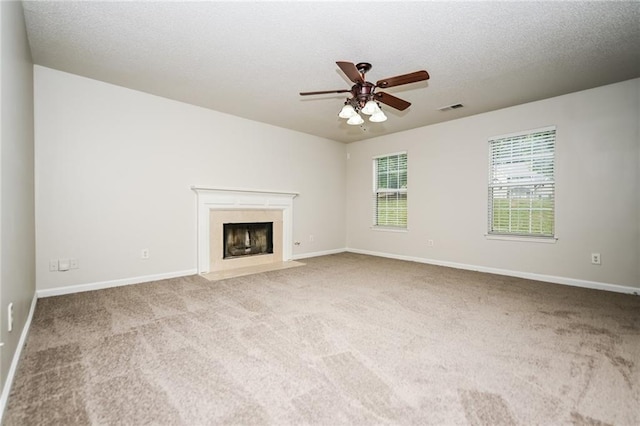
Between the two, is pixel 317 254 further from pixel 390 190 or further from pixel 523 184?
pixel 523 184

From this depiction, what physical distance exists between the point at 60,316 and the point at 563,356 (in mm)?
4040

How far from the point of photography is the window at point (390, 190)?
570 cm

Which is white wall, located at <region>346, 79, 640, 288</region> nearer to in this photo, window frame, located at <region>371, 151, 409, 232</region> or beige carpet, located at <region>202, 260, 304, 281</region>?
window frame, located at <region>371, 151, 409, 232</region>

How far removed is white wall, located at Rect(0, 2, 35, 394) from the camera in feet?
5.01

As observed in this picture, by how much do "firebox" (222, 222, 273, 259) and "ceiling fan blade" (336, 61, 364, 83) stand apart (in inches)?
121

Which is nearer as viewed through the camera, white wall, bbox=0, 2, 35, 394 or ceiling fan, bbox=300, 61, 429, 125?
white wall, bbox=0, 2, 35, 394

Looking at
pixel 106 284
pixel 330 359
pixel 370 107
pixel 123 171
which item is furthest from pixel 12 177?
pixel 370 107

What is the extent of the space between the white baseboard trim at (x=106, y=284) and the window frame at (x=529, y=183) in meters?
4.70

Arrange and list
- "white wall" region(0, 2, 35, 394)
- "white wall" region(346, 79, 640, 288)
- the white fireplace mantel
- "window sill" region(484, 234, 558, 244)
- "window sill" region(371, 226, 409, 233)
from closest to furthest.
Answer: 1. "white wall" region(0, 2, 35, 394)
2. "white wall" region(346, 79, 640, 288)
3. "window sill" region(484, 234, 558, 244)
4. the white fireplace mantel
5. "window sill" region(371, 226, 409, 233)

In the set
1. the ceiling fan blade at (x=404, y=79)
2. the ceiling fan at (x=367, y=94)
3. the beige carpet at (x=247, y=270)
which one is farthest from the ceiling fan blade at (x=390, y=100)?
the beige carpet at (x=247, y=270)

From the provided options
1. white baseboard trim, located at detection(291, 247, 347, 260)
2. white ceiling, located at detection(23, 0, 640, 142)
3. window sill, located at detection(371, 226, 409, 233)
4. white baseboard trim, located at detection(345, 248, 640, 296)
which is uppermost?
white ceiling, located at detection(23, 0, 640, 142)

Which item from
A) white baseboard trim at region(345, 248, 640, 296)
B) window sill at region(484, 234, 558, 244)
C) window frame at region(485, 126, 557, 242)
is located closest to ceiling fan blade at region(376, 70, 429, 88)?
window frame at region(485, 126, 557, 242)

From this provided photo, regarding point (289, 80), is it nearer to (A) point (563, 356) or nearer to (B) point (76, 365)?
(B) point (76, 365)

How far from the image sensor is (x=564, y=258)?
153 inches
